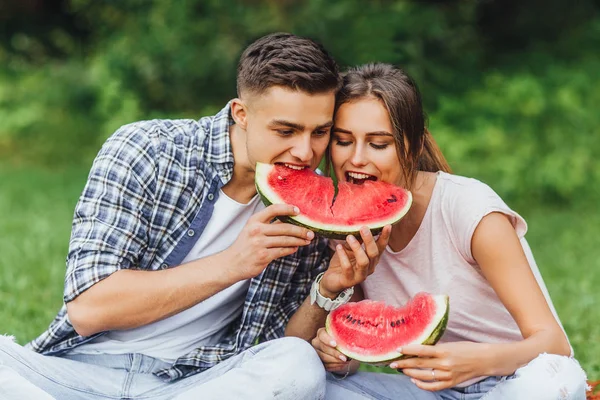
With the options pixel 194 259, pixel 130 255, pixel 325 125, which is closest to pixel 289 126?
pixel 325 125

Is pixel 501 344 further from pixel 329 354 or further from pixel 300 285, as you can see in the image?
pixel 300 285

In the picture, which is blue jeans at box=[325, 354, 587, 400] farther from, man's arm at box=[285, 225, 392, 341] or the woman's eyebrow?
the woman's eyebrow

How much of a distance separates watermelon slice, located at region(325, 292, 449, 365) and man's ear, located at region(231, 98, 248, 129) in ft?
2.96

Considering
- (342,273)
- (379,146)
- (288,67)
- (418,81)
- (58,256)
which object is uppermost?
(288,67)

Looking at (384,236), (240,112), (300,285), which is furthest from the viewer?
(300,285)

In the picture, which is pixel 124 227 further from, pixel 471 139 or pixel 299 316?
pixel 471 139

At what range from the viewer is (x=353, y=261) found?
3104 millimetres

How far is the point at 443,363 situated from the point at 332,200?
877 mm

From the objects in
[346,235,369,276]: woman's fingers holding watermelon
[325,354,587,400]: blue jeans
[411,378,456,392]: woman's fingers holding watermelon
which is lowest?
[325,354,587,400]: blue jeans

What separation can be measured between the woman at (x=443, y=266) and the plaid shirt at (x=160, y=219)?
0.40 meters

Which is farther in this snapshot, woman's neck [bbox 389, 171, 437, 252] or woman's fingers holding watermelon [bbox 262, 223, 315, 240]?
woman's neck [bbox 389, 171, 437, 252]

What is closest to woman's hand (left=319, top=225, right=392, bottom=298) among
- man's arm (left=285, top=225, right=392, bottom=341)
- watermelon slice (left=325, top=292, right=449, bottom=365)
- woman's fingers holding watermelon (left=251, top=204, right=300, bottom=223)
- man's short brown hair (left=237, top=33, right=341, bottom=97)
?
man's arm (left=285, top=225, right=392, bottom=341)

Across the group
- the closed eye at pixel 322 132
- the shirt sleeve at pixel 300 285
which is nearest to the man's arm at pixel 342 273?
the shirt sleeve at pixel 300 285

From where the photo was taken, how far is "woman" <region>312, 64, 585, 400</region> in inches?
113
